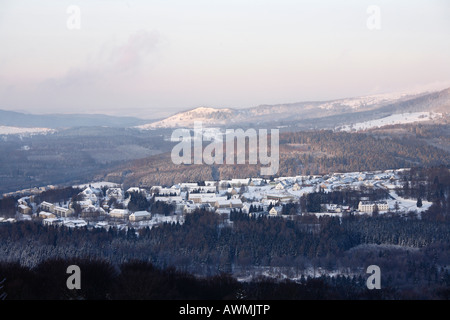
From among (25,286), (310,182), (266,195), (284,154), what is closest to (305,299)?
(25,286)

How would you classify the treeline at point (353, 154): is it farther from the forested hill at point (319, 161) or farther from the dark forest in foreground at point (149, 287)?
the dark forest in foreground at point (149, 287)

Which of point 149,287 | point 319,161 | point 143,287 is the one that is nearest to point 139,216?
point 143,287

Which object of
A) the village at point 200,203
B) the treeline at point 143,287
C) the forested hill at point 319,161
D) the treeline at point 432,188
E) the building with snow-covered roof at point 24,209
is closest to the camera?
the treeline at point 143,287

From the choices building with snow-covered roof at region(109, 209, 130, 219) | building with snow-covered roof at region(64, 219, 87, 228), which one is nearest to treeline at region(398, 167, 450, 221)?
building with snow-covered roof at region(109, 209, 130, 219)

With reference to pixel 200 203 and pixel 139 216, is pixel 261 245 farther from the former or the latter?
pixel 200 203

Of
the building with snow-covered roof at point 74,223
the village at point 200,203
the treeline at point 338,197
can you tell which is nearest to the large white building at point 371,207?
Answer: the village at point 200,203
